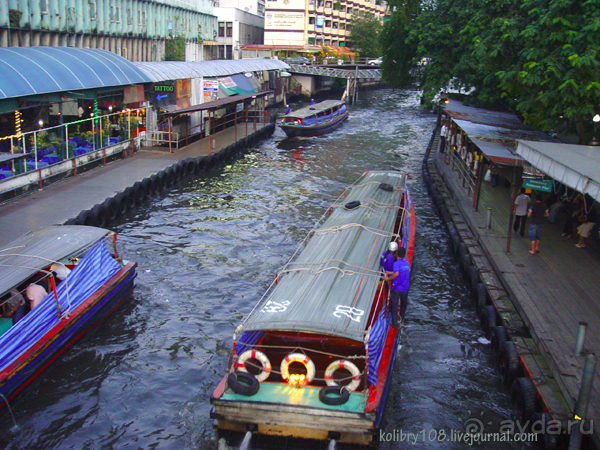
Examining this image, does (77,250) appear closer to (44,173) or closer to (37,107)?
(44,173)

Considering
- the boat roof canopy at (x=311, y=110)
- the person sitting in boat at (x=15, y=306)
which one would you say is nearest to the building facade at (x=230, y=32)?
the boat roof canopy at (x=311, y=110)

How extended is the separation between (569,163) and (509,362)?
4609 millimetres

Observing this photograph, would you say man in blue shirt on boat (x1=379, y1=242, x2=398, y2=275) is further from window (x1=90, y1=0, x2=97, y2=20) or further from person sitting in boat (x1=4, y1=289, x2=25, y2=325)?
window (x1=90, y1=0, x2=97, y2=20)

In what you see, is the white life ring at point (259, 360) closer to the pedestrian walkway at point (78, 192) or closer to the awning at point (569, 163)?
the awning at point (569, 163)

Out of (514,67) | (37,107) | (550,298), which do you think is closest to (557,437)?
(550,298)

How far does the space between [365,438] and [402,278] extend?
11.6 ft

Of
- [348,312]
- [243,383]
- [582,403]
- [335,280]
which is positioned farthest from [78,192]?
[582,403]

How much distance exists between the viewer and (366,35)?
313 ft

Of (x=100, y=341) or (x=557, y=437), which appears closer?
(x=557, y=437)

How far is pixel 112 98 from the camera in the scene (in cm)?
2989

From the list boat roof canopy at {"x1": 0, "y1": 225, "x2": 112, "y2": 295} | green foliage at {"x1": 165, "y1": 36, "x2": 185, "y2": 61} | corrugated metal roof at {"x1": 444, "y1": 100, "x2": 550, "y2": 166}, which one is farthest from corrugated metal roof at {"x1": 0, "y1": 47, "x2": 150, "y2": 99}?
green foliage at {"x1": 165, "y1": 36, "x2": 185, "y2": 61}

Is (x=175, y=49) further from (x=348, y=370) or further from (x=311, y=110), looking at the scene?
(x=348, y=370)

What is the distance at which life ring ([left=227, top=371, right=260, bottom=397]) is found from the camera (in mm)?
8344

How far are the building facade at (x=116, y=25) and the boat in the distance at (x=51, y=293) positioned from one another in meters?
21.7
